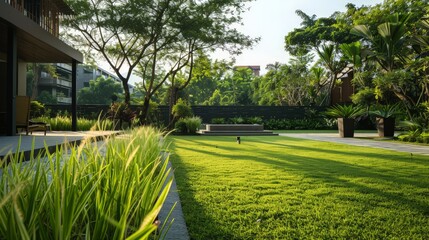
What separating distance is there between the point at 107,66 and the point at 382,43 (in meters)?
15.9

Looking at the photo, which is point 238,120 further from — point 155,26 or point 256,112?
point 155,26

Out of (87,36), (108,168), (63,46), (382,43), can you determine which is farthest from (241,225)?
(87,36)

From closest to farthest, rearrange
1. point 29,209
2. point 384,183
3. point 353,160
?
1. point 29,209
2. point 384,183
3. point 353,160

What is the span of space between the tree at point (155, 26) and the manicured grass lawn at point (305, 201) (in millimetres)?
13564

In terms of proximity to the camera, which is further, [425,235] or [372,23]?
[372,23]

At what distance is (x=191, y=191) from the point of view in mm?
3967

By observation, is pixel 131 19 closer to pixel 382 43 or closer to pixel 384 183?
pixel 382 43

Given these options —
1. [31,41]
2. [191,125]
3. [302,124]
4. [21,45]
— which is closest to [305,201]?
[31,41]

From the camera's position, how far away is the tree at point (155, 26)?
58.6ft

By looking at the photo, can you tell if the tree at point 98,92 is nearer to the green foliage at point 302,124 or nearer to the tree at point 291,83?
the tree at point 291,83

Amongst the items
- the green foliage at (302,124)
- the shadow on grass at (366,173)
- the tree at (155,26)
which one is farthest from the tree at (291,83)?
the shadow on grass at (366,173)

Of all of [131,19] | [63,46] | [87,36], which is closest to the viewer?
[63,46]

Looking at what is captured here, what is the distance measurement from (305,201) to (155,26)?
53.5 feet

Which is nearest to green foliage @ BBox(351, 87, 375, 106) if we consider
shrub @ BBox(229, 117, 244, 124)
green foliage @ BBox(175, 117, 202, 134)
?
shrub @ BBox(229, 117, 244, 124)
